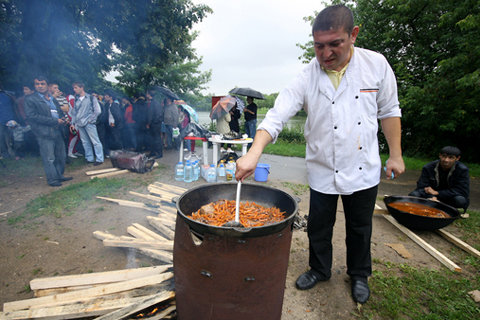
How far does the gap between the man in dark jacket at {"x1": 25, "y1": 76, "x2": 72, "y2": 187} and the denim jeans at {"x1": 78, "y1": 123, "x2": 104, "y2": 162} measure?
170 centimetres

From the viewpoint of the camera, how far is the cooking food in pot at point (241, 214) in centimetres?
201

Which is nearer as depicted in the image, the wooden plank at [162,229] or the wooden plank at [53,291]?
the wooden plank at [53,291]

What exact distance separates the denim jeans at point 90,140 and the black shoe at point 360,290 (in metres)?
8.21

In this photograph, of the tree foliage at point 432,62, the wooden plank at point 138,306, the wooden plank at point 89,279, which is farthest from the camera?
the tree foliage at point 432,62

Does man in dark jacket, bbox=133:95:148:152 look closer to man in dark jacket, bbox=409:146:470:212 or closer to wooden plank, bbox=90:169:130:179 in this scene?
wooden plank, bbox=90:169:130:179

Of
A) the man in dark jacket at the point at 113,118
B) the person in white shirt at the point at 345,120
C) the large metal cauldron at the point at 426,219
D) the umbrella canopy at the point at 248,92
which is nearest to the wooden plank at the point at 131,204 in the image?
the person in white shirt at the point at 345,120

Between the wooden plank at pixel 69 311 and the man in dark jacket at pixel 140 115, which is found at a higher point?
the man in dark jacket at pixel 140 115

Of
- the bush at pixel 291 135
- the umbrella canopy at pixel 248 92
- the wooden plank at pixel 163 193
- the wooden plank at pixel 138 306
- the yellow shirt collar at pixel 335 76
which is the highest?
the umbrella canopy at pixel 248 92

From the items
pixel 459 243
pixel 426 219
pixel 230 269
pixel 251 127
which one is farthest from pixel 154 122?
pixel 459 243

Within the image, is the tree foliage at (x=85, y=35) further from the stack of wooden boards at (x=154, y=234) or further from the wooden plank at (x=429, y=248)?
the wooden plank at (x=429, y=248)

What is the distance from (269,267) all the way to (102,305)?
1573 mm

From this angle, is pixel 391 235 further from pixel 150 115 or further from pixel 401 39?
pixel 401 39

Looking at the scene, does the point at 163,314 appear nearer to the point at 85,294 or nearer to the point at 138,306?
the point at 138,306

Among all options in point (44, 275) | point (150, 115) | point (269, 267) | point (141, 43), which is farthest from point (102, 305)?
point (141, 43)
